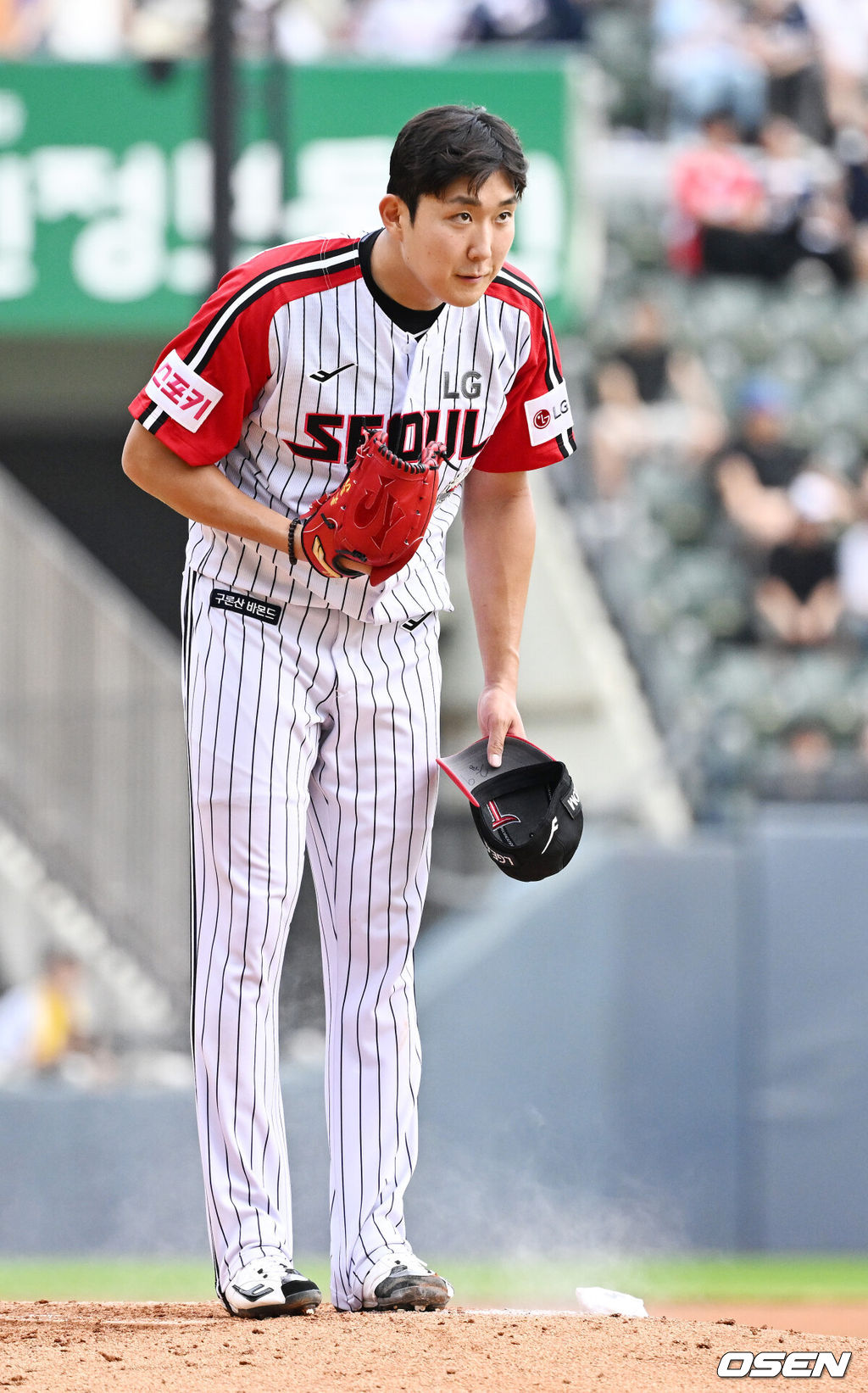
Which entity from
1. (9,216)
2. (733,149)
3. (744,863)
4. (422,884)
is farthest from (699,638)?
(422,884)

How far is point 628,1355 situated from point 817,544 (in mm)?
6842

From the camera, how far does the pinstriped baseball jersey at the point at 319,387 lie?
2.98 meters

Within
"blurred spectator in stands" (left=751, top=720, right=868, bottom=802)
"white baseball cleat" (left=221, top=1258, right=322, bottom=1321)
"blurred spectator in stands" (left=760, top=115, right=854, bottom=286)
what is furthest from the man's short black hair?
"blurred spectator in stands" (left=760, top=115, right=854, bottom=286)

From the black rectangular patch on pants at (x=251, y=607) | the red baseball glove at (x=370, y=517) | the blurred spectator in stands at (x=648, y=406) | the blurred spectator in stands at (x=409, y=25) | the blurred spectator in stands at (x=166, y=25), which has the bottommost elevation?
the black rectangular patch on pants at (x=251, y=607)

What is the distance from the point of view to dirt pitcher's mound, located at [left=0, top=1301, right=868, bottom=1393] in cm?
257

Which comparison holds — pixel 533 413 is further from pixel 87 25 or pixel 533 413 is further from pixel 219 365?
pixel 87 25

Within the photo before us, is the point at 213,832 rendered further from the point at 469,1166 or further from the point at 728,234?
the point at 728,234

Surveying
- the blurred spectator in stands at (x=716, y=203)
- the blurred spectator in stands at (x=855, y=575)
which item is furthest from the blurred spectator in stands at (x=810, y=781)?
the blurred spectator in stands at (x=716, y=203)

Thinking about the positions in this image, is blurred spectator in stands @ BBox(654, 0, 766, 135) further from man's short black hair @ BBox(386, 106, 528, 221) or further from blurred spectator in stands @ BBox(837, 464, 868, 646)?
man's short black hair @ BBox(386, 106, 528, 221)

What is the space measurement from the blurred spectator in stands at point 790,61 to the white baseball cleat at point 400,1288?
9.16m

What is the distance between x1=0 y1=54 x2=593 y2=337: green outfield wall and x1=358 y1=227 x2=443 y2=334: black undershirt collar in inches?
247

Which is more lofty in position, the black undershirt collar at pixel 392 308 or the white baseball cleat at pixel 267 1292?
the black undershirt collar at pixel 392 308

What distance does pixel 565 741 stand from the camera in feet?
30.4

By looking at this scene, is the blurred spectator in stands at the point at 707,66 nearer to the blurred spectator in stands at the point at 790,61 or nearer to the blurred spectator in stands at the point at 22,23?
the blurred spectator in stands at the point at 790,61
